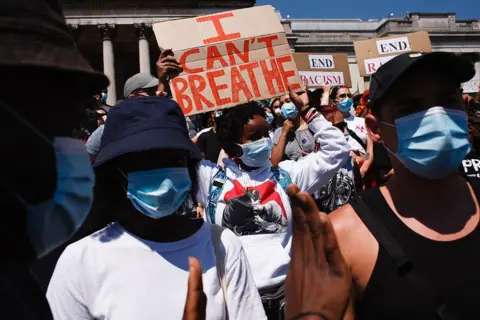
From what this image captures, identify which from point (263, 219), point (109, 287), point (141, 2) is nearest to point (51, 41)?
point (109, 287)

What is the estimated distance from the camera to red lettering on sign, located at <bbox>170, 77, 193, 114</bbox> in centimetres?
491

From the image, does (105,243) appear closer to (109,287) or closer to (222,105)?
(109,287)

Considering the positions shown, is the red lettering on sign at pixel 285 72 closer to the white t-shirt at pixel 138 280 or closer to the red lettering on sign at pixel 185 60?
the red lettering on sign at pixel 185 60

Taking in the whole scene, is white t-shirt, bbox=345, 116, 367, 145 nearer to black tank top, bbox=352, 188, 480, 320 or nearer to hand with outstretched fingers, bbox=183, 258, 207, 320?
black tank top, bbox=352, 188, 480, 320

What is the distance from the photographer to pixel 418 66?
2.11m

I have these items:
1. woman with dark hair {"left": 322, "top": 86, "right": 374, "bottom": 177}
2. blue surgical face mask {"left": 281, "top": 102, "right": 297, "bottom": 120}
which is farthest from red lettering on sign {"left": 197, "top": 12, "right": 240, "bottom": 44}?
woman with dark hair {"left": 322, "top": 86, "right": 374, "bottom": 177}

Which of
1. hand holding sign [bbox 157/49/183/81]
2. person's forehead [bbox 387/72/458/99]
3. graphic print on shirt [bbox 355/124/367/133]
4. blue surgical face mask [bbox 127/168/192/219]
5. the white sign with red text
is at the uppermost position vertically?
hand holding sign [bbox 157/49/183/81]

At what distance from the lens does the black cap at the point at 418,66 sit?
2078 millimetres

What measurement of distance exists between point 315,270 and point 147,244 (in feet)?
2.67

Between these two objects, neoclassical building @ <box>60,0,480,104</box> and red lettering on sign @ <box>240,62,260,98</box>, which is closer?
red lettering on sign @ <box>240,62,260,98</box>

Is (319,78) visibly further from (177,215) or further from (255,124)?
(177,215)

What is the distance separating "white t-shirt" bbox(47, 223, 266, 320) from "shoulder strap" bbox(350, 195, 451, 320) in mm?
618

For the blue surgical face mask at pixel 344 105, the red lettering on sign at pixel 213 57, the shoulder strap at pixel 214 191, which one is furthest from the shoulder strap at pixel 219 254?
the blue surgical face mask at pixel 344 105

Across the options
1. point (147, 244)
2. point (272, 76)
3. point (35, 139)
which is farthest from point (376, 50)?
point (35, 139)
